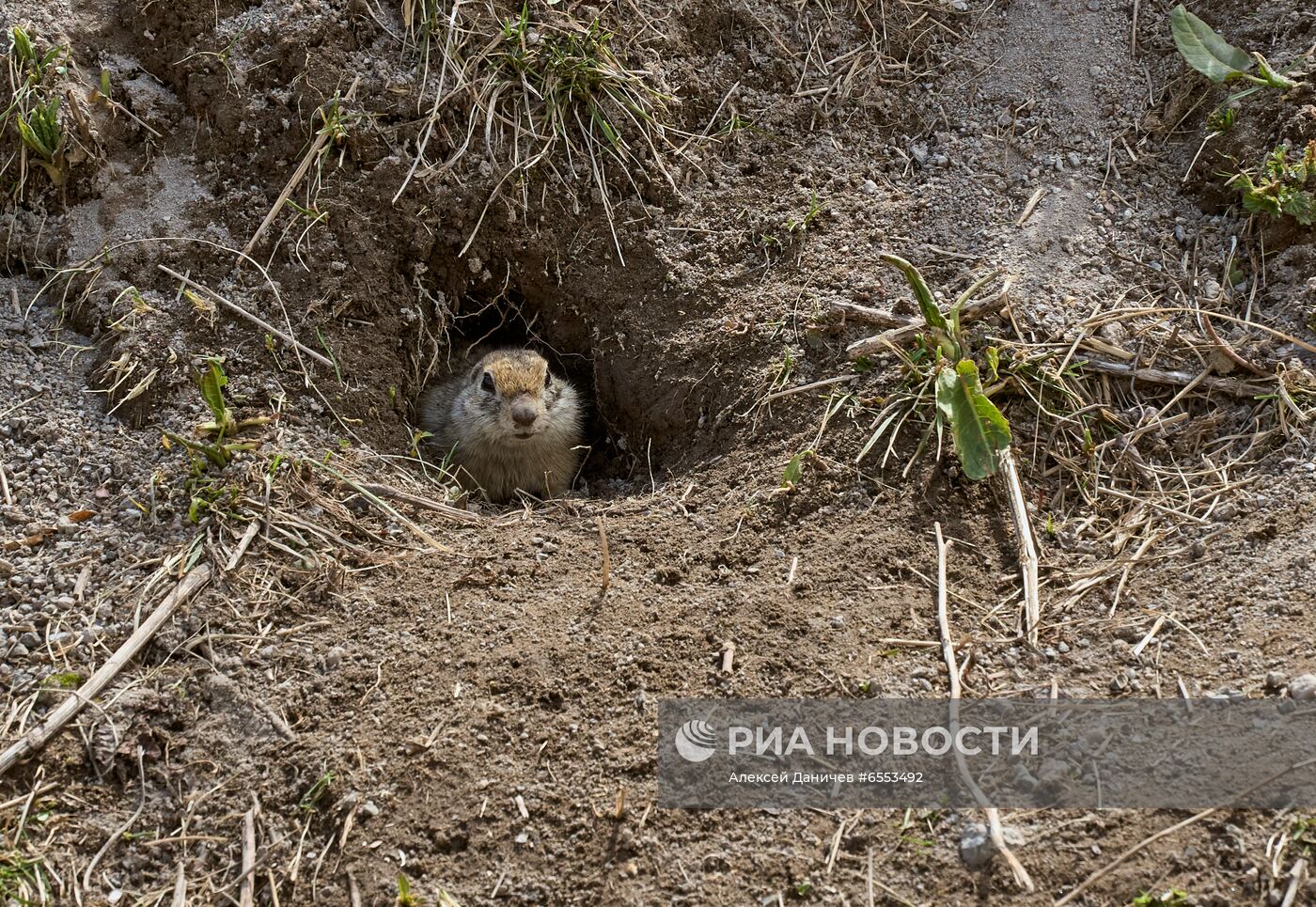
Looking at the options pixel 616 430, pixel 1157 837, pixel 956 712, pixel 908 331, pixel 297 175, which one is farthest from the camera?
pixel 616 430

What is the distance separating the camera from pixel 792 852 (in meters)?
2.84

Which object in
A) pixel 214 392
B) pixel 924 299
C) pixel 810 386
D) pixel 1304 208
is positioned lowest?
Result: pixel 810 386

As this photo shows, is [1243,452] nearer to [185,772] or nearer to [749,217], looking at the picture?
[749,217]

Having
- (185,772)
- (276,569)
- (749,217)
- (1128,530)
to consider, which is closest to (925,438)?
(1128,530)

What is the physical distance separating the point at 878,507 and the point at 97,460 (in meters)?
3.03

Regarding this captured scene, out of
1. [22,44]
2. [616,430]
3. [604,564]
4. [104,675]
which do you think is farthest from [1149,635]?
[22,44]

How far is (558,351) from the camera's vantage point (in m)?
5.92

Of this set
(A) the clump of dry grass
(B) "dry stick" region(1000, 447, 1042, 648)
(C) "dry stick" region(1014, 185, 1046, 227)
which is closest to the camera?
(B) "dry stick" region(1000, 447, 1042, 648)

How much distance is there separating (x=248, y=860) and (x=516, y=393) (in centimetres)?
283

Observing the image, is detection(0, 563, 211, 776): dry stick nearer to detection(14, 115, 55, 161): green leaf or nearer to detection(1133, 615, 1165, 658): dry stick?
detection(14, 115, 55, 161): green leaf

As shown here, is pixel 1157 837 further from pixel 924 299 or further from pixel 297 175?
pixel 297 175

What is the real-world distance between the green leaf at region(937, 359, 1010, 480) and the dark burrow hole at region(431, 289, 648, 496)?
1965 millimetres

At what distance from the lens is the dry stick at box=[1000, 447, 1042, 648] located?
11.1 feet
